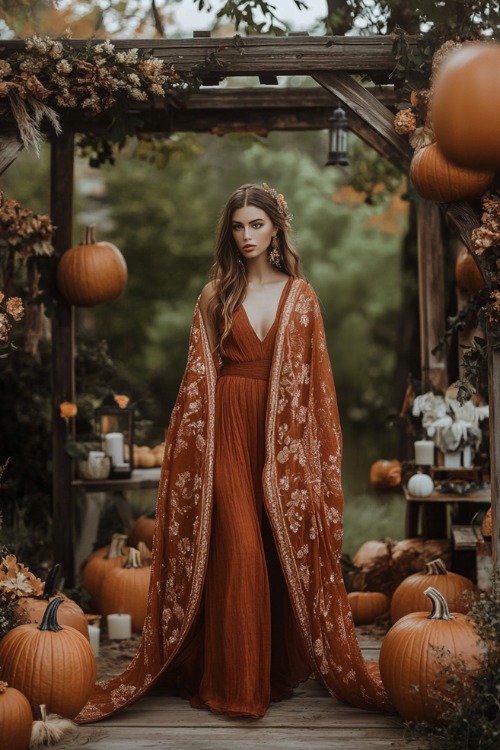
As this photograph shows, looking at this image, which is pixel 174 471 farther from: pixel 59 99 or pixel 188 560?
pixel 59 99

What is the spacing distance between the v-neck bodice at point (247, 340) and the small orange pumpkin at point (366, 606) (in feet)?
7.50

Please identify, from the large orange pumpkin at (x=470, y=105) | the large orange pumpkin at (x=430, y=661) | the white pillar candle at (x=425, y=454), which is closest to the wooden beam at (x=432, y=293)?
the white pillar candle at (x=425, y=454)

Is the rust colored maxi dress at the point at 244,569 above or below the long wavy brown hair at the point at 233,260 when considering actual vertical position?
below

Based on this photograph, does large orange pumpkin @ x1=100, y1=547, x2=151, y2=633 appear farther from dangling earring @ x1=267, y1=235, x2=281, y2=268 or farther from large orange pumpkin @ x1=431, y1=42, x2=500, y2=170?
large orange pumpkin @ x1=431, y1=42, x2=500, y2=170

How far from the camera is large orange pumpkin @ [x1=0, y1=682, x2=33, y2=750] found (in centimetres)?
423

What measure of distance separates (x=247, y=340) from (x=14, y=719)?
77.3 inches

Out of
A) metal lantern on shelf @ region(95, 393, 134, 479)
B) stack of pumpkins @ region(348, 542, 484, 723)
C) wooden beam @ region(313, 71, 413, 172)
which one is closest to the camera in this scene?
stack of pumpkins @ region(348, 542, 484, 723)

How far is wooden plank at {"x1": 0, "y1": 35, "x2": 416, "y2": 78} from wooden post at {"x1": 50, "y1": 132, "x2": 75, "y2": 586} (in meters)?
1.93

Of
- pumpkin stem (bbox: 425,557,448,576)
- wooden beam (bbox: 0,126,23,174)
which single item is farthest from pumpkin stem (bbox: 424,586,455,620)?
wooden beam (bbox: 0,126,23,174)

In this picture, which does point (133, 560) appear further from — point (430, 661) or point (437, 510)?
point (430, 661)

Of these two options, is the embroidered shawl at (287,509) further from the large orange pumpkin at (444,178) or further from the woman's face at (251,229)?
the large orange pumpkin at (444,178)

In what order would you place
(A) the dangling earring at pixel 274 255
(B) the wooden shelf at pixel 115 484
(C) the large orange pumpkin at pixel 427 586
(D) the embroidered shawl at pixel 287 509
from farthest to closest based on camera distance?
1. (B) the wooden shelf at pixel 115 484
2. (C) the large orange pumpkin at pixel 427 586
3. (A) the dangling earring at pixel 274 255
4. (D) the embroidered shawl at pixel 287 509

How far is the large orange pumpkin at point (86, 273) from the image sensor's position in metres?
7.04

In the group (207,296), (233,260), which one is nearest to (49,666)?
(207,296)
